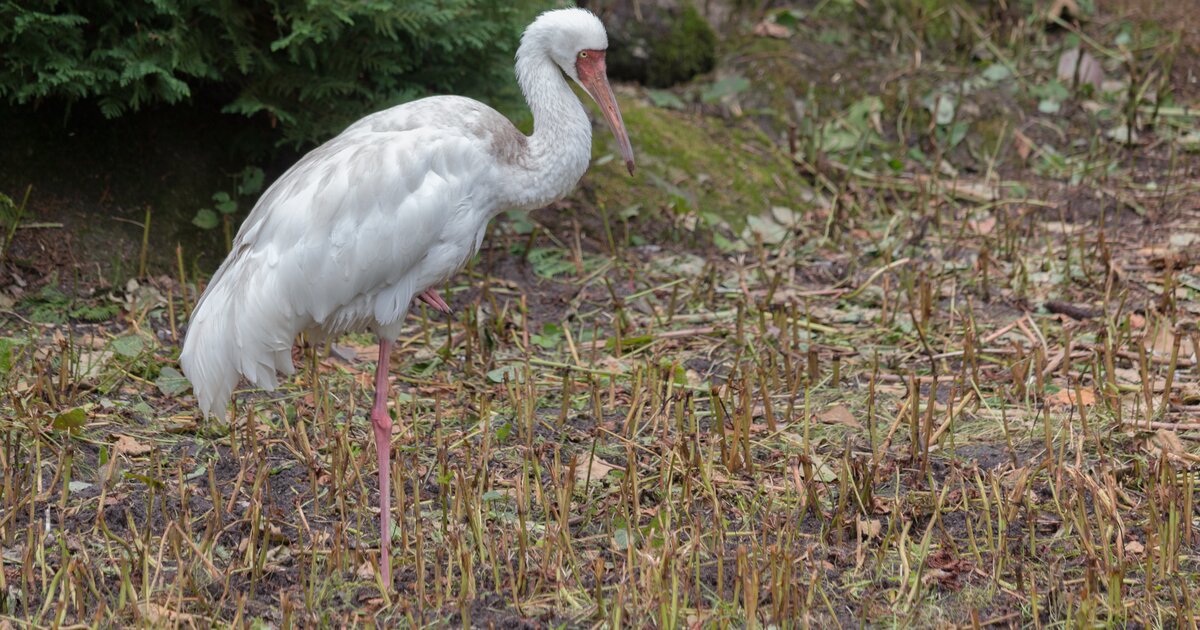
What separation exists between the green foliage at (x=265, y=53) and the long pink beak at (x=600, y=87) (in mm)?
1256

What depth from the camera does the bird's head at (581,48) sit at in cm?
524

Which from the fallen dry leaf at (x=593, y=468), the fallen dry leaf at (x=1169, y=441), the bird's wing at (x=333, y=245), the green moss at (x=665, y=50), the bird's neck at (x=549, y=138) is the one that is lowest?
the fallen dry leaf at (x=593, y=468)

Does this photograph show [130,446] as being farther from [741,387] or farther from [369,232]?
[741,387]

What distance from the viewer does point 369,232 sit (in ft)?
15.5

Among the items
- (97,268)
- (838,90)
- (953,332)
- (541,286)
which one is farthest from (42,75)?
(838,90)

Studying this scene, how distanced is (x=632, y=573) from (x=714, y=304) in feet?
10.3

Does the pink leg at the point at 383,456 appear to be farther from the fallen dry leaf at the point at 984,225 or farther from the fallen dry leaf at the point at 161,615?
the fallen dry leaf at the point at 984,225

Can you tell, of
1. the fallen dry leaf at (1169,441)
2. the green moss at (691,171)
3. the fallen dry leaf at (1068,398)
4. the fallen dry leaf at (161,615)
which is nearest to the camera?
the fallen dry leaf at (161,615)

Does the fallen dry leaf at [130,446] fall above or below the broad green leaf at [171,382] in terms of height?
below

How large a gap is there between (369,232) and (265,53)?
219 cm

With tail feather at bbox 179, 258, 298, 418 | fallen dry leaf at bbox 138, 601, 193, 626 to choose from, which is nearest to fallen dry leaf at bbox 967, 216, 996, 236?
tail feather at bbox 179, 258, 298, 418

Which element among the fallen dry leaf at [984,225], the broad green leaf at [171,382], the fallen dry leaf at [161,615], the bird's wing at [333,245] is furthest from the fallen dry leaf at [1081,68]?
the fallen dry leaf at [161,615]

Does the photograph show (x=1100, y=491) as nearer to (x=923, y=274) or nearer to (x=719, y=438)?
(x=719, y=438)

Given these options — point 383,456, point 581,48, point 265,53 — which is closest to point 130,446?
point 383,456
